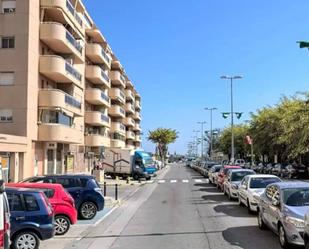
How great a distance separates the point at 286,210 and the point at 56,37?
31695 mm

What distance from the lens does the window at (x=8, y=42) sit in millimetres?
38656

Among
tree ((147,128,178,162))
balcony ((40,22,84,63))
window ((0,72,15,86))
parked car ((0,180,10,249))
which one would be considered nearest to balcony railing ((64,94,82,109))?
balcony ((40,22,84,63))

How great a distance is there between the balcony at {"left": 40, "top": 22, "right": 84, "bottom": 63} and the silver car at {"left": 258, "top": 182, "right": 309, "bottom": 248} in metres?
29.1

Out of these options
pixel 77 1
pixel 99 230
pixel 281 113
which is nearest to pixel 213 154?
pixel 281 113

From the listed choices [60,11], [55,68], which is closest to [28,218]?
[55,68]

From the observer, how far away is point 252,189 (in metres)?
21.5

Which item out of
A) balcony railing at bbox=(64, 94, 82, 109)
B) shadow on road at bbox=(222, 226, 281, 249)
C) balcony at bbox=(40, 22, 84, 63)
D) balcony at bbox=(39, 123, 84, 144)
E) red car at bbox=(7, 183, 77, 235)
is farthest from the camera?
balcony railing at bbox=(64, 94, 82, 109)

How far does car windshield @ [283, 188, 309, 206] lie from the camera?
45.6 feet

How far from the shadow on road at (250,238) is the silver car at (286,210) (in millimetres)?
281

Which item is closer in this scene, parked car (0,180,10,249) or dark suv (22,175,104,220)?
parked car (0,180,10,249)

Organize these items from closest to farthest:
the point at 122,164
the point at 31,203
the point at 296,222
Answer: the point at 296,222 < the point at 31,203 < the point at 122,164

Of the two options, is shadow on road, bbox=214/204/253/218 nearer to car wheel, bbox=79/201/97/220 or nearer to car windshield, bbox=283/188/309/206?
car wheel, bbox=79/201/97/220

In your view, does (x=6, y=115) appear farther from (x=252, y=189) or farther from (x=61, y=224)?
(x=61, y=224)

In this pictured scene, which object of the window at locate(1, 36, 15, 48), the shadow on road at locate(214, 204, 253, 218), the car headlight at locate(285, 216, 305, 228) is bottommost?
the shadow on road at locate(214, 204, 253, 218)
